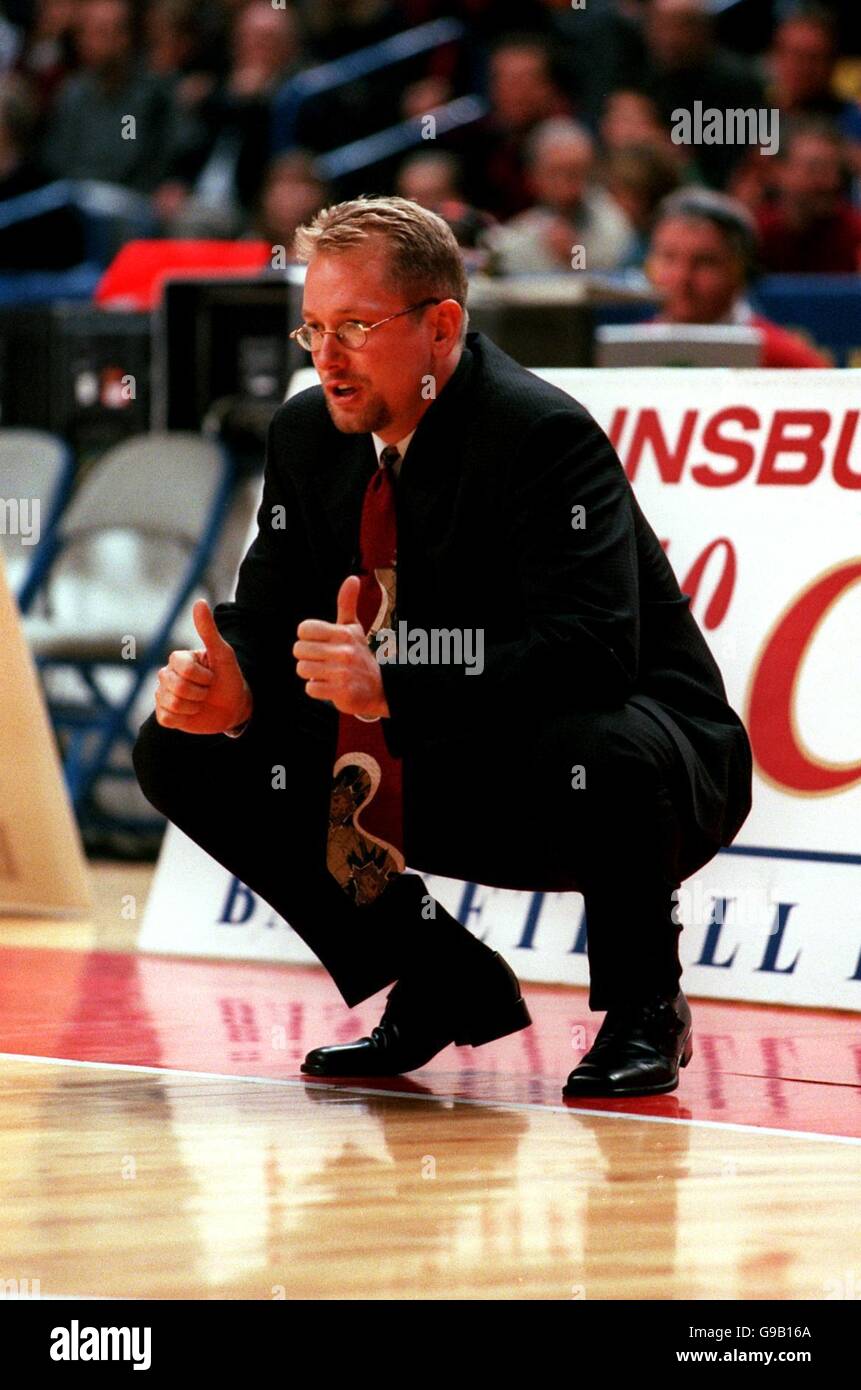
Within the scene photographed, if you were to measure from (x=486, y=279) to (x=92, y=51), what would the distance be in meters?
5.98

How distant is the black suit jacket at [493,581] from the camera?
11.9 feet

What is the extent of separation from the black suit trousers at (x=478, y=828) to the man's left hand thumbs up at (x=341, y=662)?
280mm

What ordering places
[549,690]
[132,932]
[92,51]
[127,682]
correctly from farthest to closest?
[92,51], [127,682], [132,932], [549,690]

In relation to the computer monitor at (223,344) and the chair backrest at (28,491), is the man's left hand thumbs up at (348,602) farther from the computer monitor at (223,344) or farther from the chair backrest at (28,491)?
the chair backrest at (28,491)

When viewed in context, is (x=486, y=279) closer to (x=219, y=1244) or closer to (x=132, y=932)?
(x=132, y=932)

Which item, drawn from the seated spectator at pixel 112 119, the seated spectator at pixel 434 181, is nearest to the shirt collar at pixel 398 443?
the seated spectator at pixel 434 181

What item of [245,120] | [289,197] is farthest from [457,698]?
[245,120]

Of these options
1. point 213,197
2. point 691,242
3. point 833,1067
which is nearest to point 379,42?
point 213,197

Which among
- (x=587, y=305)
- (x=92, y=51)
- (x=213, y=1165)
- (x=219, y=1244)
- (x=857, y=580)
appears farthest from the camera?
(x=92, y=51)

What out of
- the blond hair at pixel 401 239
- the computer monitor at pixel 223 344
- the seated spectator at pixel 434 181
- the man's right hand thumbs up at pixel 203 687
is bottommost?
the man's right hand thumbs up at pixel 203 687

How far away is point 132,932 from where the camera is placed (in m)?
5.80

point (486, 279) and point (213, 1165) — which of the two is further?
point (486, 279)

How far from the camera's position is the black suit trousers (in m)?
3.61

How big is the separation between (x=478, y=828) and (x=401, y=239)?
0.89m
